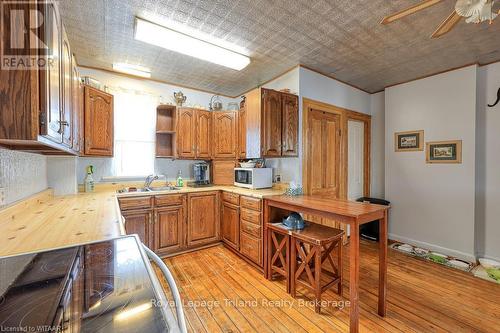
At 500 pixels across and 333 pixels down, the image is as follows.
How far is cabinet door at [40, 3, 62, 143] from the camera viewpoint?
33.9 inches

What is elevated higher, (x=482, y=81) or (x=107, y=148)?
(x=482, y=81)

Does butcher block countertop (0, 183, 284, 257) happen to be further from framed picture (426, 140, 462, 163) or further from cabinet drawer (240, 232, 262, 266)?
framed picture (426, 140, 462, 163)

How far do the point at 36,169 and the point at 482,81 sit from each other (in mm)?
5529

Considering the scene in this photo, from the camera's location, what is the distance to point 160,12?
193 cm

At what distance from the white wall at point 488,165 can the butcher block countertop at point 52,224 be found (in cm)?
426

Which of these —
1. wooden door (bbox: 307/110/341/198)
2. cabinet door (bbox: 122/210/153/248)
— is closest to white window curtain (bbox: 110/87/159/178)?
cabinet door (bbox: 122/210/153/248)

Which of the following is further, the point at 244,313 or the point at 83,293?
the point at 244,313

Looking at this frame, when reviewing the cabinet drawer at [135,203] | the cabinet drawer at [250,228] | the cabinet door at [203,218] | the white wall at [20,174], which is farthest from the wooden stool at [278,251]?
the white wall at [20,174]

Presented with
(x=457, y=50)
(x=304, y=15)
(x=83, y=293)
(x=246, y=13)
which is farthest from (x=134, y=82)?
(x=457, y=50)

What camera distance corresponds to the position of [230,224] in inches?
124

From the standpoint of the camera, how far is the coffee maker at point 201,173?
12.0 ft

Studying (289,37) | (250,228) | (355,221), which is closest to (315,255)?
(355,221)

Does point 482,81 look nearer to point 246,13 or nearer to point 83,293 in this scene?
point 246,13

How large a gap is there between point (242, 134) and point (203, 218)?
142cm
